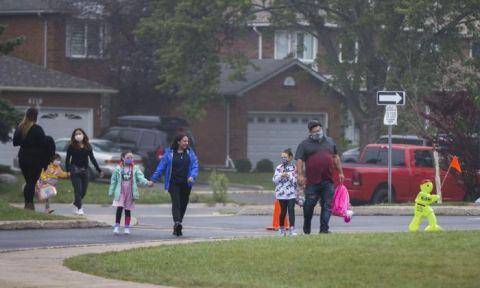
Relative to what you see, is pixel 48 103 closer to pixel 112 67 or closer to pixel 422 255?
pixel 112 67

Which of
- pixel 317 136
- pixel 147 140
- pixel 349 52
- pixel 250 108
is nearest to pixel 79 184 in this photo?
pixel 317 136

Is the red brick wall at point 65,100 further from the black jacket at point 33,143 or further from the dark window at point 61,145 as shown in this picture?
the black jacket at point 33,143

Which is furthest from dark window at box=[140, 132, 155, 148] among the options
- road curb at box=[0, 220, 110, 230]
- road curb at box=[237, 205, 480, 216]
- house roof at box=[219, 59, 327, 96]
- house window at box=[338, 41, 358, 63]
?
road curb at box=[0, 220, 110, 230]

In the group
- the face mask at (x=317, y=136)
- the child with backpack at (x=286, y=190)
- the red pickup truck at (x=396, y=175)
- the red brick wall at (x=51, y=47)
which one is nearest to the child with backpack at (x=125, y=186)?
the child with backpack at (x=286, y=190)

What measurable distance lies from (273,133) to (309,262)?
37.7 m

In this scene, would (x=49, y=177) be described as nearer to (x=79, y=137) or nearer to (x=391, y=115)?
(x=79, y=137)

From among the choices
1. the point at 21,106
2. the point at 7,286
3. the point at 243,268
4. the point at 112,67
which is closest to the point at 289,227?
the point at 243,268

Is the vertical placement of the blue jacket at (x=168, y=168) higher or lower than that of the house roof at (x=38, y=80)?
lower

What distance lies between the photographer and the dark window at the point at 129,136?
4194cm

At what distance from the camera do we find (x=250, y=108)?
165 ft

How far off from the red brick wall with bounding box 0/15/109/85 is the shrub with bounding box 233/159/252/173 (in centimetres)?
603

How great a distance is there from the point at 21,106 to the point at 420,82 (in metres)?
14.0

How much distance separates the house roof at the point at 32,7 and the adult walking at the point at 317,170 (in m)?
29.7

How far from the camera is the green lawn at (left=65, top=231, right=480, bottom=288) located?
12.8 meters
